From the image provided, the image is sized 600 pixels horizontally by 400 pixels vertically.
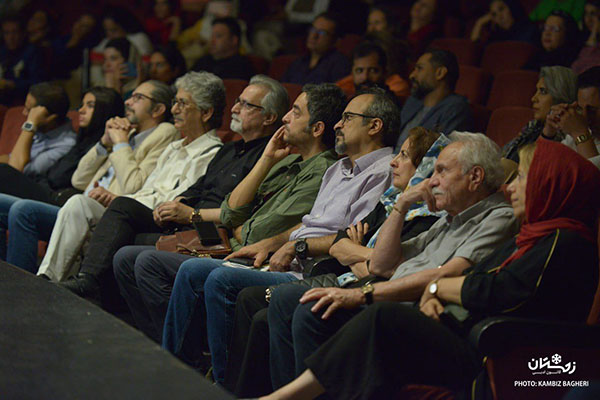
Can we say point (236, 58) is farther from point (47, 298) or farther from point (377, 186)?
point (47, 298)

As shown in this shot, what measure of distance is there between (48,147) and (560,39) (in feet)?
9.21

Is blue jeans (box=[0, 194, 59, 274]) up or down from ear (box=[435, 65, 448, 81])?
down

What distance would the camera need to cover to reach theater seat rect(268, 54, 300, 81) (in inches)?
225

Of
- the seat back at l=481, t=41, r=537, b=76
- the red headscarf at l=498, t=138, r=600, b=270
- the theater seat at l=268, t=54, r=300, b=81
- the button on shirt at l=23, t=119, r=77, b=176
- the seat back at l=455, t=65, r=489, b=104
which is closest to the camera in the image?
the red headscarf at l=498, t=138, r=600, b=270

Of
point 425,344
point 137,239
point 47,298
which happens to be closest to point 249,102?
point 137,239

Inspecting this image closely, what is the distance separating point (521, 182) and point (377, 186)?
82cm

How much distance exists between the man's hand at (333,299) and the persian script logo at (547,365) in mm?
529

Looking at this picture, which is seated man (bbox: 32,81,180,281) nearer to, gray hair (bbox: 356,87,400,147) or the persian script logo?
gray hair (bbox: 356,87,400,147)

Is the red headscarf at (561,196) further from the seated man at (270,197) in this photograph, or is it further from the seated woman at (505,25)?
the seated woman at (505,25)

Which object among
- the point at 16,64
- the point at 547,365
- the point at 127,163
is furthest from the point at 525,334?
the point at 16,64

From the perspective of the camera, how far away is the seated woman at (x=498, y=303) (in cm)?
208

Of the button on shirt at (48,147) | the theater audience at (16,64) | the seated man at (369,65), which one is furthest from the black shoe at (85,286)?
the theater audience at (16,64)

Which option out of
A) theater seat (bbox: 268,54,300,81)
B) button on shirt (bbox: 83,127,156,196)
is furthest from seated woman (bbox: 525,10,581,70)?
button on shirt (bbox: 83,127,156,196)

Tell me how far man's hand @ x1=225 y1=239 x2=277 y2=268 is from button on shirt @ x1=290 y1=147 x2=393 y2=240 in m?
0.09
